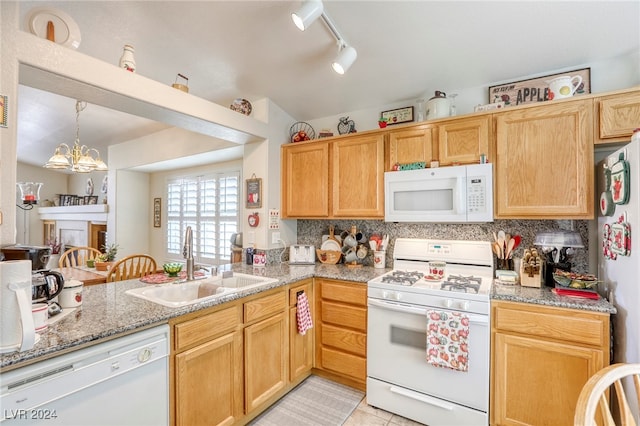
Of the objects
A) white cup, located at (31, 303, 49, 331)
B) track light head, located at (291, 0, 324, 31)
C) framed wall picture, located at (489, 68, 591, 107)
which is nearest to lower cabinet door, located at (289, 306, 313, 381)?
white cup, located at (31, 303, 49, 331)

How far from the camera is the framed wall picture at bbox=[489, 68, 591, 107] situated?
1.99 meters

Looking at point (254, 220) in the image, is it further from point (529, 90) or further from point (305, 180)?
point (529, 90)

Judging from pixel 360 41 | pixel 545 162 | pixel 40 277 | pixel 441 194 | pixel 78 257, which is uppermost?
pixel 360 41

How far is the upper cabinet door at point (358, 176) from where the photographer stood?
250cm

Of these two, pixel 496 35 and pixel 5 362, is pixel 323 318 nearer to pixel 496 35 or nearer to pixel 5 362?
pixel 5 362

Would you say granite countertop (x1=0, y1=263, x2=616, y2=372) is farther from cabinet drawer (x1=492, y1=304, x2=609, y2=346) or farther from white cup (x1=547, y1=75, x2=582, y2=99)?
white cup (x1=547, y1=75, x2=582, y2=99)

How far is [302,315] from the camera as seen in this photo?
2277 millimetres

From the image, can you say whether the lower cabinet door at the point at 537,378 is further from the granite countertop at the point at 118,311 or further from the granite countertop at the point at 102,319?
the granite countertop at the point at 102,319

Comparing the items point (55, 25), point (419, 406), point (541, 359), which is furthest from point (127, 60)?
point (541, 359)

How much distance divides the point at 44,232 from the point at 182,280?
303 inches

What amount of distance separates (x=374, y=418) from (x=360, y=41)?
2627 mm

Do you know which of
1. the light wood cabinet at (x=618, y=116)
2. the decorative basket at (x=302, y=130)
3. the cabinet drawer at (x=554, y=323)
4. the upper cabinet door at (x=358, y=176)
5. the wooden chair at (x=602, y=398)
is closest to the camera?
the wooden chair at (x=602, y=398)

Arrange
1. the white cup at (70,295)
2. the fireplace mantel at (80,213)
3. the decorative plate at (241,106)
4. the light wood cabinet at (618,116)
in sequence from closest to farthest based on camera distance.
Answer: the white cup at (70,295) → the light wood cabinet at (618,116) → the decorative plate at (241,106) → the fireplace mantel at (80,213)

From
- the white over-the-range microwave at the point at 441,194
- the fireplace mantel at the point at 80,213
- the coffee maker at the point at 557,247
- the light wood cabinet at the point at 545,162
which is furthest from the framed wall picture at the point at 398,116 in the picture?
the fireplace mantel at the point at 80,213
